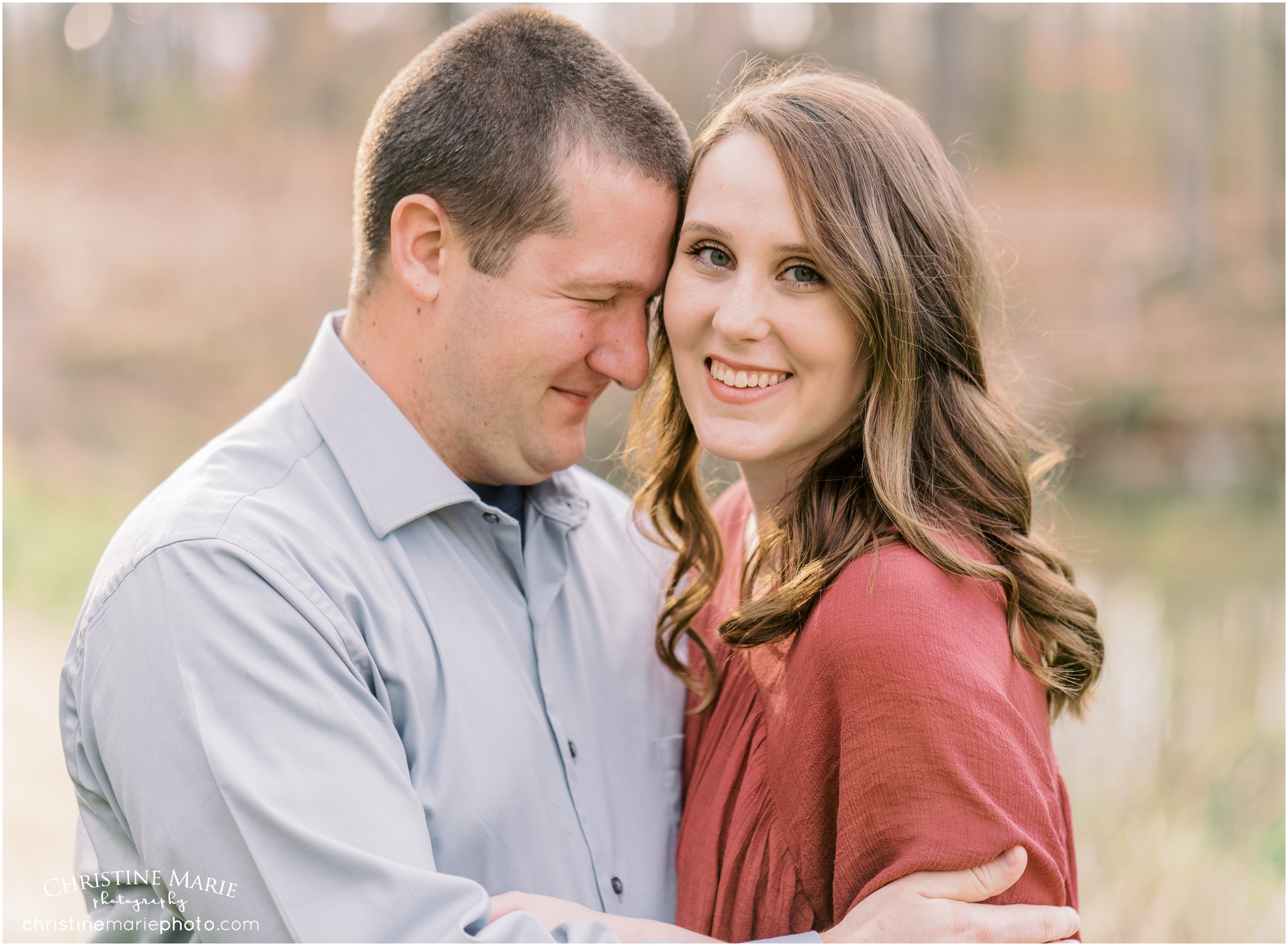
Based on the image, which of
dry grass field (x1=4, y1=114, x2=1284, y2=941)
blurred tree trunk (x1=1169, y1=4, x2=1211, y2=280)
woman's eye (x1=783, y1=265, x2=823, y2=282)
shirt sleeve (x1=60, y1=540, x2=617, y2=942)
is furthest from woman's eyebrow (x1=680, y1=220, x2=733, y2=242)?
blurred tree trunk (x1=1169, y1=4, x2=1211, y2=280)

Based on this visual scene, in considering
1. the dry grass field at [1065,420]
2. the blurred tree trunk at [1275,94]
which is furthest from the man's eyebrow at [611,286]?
the blurred tree trunk at [1275,94]

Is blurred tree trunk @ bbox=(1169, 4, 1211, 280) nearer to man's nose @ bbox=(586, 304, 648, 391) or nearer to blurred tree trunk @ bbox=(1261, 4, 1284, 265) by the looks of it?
blurred tree trunk @ bbox=(1261, 4, 1284, 265)

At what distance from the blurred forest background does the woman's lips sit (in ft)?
9.95

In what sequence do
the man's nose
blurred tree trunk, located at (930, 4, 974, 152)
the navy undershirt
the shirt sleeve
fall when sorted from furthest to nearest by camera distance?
blurred tree trunk, located at (930, 4, 974, 152), the navy undershirt, the man's nose, the shirt sleeve

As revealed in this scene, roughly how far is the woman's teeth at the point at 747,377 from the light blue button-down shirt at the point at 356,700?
1.69 feet

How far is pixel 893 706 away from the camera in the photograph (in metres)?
1.66

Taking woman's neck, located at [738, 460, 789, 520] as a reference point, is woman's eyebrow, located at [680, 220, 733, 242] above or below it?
above

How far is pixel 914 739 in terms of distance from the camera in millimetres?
1648

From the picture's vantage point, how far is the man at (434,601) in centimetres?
159

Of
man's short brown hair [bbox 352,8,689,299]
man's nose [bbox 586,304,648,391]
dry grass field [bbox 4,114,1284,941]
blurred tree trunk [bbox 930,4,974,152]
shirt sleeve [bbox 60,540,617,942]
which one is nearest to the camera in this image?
shirt sleeve [bbox 60,540,617,942]

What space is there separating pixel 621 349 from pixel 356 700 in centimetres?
98

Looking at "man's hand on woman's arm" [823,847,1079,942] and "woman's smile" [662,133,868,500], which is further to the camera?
"woman's smile" [662,133,868,500]

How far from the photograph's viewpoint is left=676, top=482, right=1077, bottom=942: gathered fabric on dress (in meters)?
1.66

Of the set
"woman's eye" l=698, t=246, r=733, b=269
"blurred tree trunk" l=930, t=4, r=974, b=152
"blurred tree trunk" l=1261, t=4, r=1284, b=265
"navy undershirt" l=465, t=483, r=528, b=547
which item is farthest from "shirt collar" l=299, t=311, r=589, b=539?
"blurred tree trunk" l=1261, t=4, r=1284, b=265
